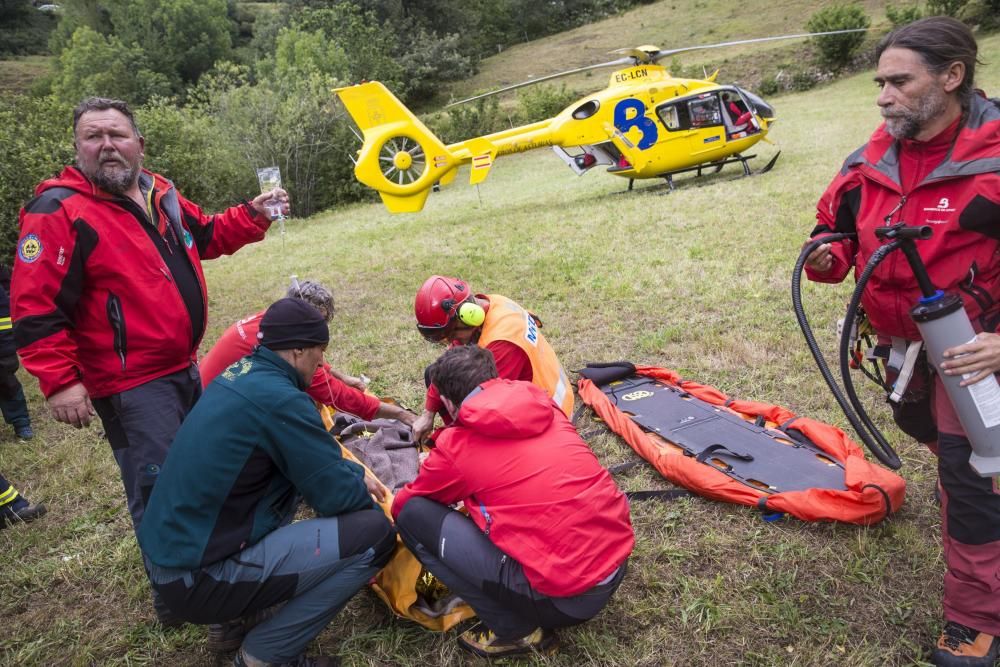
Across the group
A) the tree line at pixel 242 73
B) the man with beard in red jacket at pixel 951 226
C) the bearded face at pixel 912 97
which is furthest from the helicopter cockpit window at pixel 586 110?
the bearded face at pixel 912 97

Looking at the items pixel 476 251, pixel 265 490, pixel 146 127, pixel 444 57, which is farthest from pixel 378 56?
pixel 265 490

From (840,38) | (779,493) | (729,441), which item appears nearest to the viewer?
(779,493)

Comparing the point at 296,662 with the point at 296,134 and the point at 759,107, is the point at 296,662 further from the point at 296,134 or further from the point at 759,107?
the point at 296,134

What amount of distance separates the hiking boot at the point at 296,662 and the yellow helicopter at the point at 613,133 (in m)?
10.8

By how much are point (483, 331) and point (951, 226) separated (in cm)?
241

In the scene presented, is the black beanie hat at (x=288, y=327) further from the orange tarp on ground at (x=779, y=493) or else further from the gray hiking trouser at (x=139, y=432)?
the orange tarp on ground at (x=779, y=493)

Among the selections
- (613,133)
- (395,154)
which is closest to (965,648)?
(613,133)

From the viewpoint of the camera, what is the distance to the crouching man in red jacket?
2455mm

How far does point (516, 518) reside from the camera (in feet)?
8.20

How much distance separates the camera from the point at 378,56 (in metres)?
37.8

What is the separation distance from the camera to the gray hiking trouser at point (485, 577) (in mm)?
2529

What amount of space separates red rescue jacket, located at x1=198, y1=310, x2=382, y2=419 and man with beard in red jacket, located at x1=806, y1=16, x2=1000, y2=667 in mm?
2895

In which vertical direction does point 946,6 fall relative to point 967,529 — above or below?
above

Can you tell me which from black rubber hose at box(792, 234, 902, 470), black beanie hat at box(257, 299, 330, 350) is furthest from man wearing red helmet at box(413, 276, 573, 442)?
black rubber hose at box(792, 234, 902, 470)
